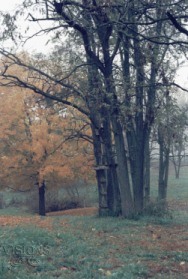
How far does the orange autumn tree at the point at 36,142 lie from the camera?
2192 cm

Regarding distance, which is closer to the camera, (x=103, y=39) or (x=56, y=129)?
(x=103, y=39)

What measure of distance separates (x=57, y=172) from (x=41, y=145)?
1704 millimetres

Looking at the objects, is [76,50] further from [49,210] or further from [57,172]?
[49,210]

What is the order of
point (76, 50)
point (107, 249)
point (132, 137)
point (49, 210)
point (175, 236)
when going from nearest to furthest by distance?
point (107, 249)
point (175, 236)
point (132, 137)
point (76, 50)
point (49, 210)

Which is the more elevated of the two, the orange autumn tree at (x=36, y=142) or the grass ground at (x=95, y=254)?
the orange autumn tree at (x=36, y=142)

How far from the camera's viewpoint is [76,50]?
16797 millimetres

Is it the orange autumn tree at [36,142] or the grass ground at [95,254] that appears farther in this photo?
the orange autumn tree at [36,142]

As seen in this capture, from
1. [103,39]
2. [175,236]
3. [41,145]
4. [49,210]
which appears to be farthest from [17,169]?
[175,236]

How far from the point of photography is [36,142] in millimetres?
21844

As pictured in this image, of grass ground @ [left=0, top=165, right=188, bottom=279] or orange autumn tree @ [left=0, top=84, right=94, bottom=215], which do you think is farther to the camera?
orange autumn tree @ [left=0, top=84, right=94, bottom=215]

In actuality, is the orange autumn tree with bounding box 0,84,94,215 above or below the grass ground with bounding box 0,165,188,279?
above

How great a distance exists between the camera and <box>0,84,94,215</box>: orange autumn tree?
21.9 meters

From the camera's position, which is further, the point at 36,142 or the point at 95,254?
the point at 36,142

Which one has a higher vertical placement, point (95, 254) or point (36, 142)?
point (36, 142)
